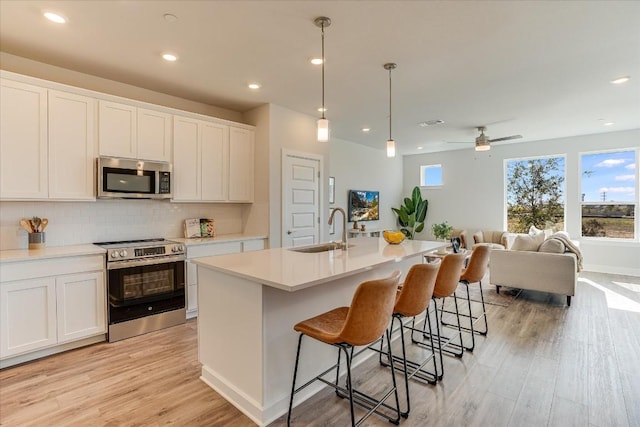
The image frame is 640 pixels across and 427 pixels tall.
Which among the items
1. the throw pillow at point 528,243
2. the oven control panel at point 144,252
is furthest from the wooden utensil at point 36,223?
the throw pillow at point 528,243

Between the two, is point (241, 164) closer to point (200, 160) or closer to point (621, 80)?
point (200, 160)

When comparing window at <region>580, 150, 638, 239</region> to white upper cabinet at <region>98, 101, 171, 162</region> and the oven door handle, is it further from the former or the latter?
white upper cabinet at <region>98, 101, 171, 162</region>

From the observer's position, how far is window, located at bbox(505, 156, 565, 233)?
274 inches

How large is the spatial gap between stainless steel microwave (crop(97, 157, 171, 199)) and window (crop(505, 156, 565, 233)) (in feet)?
23.5

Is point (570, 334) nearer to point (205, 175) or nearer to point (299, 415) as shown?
point (299, 415)

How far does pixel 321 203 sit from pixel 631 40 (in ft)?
12.8

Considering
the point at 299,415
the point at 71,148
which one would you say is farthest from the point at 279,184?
the point at 299,415

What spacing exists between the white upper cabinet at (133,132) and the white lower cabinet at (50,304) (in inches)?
46.3

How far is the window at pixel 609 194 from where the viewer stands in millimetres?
6289

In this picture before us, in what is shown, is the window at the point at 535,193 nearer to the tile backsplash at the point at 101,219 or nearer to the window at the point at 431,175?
the window at the point at 431,175

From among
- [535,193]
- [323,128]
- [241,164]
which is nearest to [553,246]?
[535,193]

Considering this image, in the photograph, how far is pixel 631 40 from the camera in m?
2.80

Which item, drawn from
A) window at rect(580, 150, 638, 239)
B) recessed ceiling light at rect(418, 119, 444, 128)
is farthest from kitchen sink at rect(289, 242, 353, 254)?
window at rect(580, 150, 638, 239)

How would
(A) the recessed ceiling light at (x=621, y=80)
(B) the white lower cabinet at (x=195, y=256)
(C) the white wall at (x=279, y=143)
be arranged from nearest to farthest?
(A) the recessed ceiling light at (x=621, y=80) < (B) the white lower cabinet at (x=195, y=256) < (C) the white wall at (x=279, y=143)
